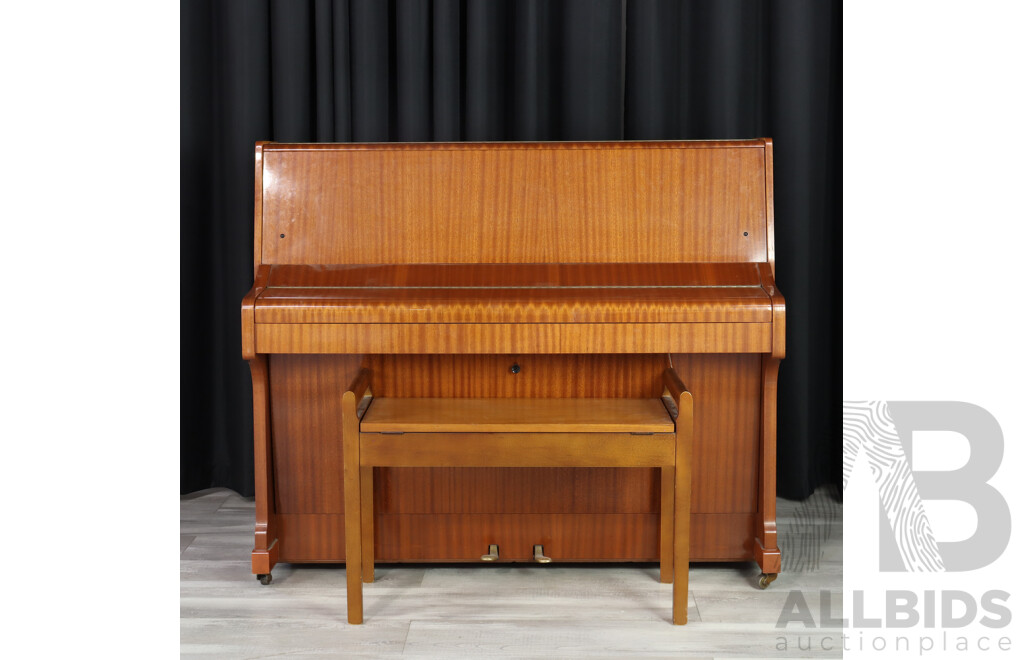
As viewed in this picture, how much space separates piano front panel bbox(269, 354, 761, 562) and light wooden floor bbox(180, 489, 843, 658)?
0.07m

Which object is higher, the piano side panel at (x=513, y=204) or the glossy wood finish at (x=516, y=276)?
the piano side panel at (x=513, y=204)

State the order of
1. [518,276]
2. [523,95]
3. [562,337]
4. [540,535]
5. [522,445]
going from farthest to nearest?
1. [523,95]
2. [540,535]
3. [518,276]
4. [562,337]
5. [522,445]

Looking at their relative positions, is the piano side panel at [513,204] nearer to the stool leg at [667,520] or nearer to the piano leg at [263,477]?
the piano leg at [263,477]

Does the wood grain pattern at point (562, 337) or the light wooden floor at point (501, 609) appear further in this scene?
the wood grain pattern at point (562, 337)

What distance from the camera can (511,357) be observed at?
88.2 inches

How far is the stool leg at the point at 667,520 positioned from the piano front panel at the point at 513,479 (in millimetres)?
72

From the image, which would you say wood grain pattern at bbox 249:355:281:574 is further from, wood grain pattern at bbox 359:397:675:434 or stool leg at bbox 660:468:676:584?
stool leg at bbox 660:468:676:584

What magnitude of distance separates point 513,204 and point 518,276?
0.20 meters

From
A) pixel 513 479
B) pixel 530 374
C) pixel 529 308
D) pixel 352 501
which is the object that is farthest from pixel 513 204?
pixel 352 501

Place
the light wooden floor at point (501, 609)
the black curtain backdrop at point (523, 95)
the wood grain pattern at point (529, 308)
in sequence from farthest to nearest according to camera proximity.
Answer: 1. the black curtain backdrop at point (523, 95)
2. the wood grain pattern at point (529, 308)
3. the light wooden floor at point (501, 609)

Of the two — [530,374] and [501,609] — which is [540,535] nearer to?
[501,609]

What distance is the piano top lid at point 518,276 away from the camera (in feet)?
7.10

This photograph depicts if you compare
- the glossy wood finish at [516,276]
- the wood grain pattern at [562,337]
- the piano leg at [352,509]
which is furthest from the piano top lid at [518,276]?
the piano leg at [352,509]

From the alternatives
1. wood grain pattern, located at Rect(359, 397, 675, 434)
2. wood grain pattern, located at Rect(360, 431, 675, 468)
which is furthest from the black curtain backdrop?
wood grain pattern, located at Rect(360, 431, 675, 468)
